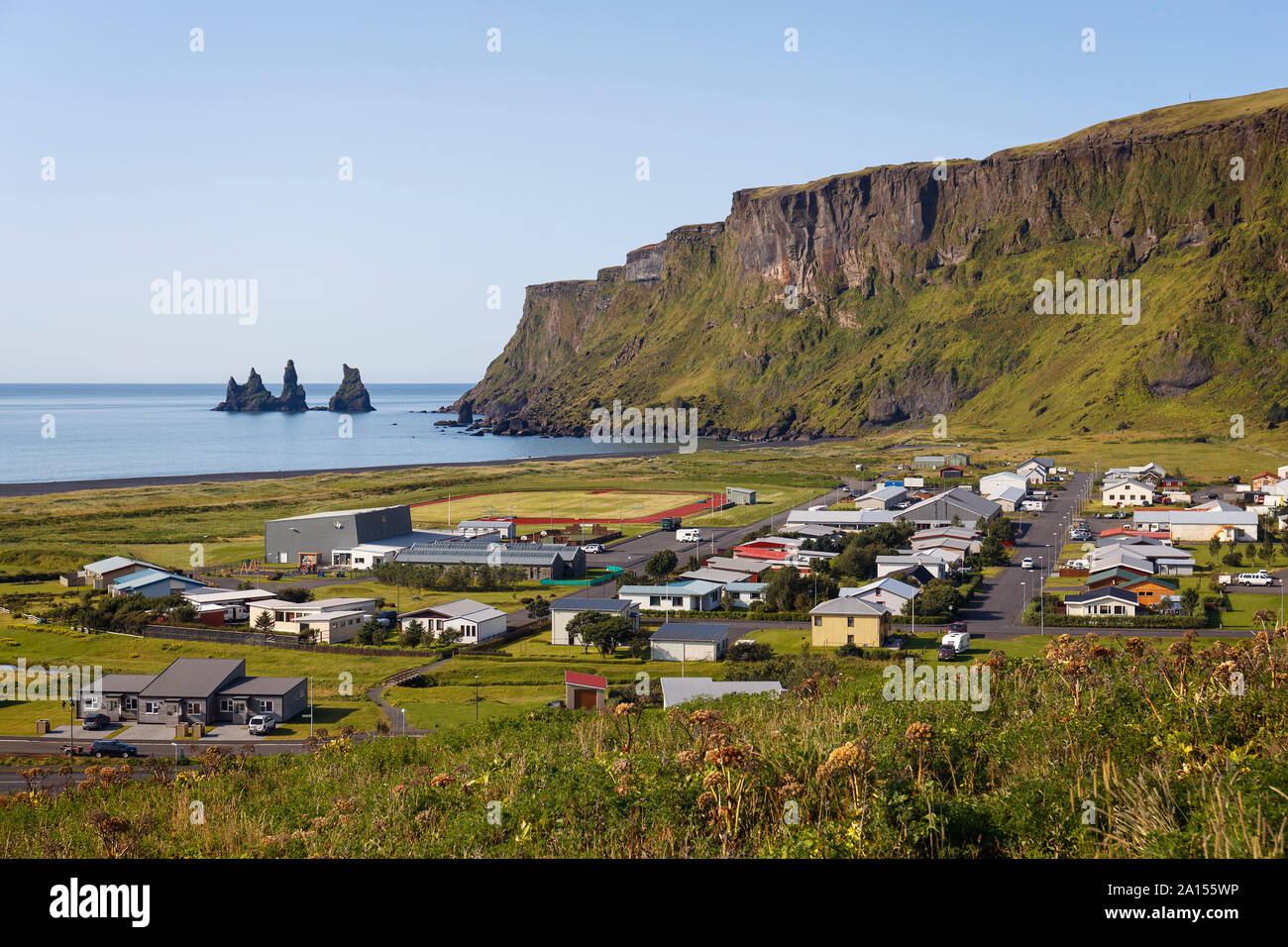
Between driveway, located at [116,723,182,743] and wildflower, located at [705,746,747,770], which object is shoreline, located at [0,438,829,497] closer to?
driveway, located at [116,723,182,743]

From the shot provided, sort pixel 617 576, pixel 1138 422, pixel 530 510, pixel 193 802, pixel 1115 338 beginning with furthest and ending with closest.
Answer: pixel 1115 338, pixel 1138 422, pixel 530 510, pixel 617 576, pixel 193 802

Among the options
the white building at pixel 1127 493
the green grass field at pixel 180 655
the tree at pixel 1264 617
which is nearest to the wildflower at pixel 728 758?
the tree at pixel 1264 617

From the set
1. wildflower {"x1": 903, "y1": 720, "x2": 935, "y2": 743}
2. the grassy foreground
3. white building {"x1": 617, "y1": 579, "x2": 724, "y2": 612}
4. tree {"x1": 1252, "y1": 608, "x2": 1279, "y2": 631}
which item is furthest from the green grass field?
wildflower {"x1": 903, "y1": 720, "x2": 935, "y2": 743}

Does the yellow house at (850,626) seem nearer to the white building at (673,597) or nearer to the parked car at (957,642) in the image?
the parked car at (957,642)

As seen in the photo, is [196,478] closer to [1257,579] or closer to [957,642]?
[957,642]

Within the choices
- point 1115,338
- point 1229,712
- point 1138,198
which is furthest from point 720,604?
Result: point 1138,198
